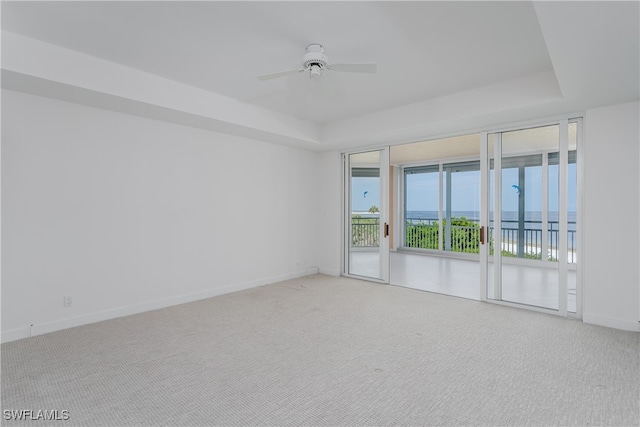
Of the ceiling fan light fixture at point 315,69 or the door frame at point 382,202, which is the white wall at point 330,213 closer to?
the door frame at point 382,202

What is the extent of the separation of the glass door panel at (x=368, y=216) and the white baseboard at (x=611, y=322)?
8.64 ft

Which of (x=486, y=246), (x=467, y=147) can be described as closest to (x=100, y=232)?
(x=486, y=246)

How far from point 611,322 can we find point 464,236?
17.7 ft

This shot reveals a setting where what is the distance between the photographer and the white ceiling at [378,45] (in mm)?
2377

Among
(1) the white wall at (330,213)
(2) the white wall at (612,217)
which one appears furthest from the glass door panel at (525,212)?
(1) the white wall at (330,213)

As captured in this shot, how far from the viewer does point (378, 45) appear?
2957mm

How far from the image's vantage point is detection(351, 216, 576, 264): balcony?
4.24 meters

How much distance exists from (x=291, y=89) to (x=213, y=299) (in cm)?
294

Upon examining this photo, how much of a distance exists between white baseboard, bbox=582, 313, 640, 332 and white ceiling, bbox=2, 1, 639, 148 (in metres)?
2.26

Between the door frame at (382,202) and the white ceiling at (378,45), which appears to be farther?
the door frame at (382,202)

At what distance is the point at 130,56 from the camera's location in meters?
3.18

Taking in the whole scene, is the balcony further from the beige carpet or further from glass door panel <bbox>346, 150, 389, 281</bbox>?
the beige carpet

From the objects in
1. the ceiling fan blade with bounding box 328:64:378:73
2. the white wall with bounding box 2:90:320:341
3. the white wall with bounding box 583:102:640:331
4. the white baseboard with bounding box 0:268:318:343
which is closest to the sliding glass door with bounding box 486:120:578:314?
the white wall with bounding box 583:102:640:331

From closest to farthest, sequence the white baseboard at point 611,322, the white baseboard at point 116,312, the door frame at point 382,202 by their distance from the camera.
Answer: the white baseboard at point 116,312 < the white baseboard at point 611,322 < the door frame at point 382,202
